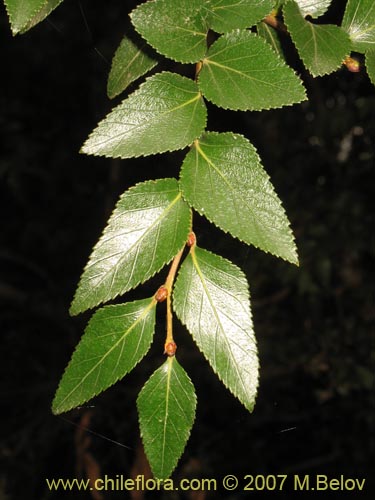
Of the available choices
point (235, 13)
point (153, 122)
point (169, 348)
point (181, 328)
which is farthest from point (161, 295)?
point (181, 328)

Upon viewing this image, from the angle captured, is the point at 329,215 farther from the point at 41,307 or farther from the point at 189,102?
the point at 189,102

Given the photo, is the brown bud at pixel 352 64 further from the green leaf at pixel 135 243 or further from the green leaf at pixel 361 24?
the green leaf at pixel 135 243

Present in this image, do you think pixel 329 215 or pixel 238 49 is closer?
pixel 238 49

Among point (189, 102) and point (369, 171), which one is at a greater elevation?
point (189, 102)

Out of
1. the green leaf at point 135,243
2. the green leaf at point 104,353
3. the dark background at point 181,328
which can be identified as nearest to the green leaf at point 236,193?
the green leaf at point 135,243

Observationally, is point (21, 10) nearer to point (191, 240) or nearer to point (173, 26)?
point (173, 26)

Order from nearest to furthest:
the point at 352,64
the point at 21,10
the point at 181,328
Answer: the point at 21,10
the point at 352,64
the point at 181,328

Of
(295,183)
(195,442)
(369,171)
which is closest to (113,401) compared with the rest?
(195,442)

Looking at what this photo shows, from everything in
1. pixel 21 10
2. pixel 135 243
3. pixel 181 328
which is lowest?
pixel 181 328
